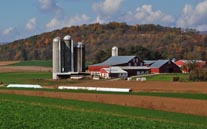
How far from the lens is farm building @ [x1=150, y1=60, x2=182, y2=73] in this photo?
9969 centimetres

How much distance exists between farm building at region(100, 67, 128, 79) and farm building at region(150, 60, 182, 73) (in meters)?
10.8

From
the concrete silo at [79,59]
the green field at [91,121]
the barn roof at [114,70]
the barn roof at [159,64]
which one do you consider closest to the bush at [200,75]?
the barn roof at [114,70]

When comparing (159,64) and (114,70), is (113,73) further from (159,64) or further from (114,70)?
(159,64)

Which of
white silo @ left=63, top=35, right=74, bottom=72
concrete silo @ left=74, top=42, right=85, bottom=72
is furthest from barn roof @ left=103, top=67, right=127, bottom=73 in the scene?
white silo @ left=63, top=35, right=74, bottom=72

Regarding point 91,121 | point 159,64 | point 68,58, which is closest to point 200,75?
point 68,58

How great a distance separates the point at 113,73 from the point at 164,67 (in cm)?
1552

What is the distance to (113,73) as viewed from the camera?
88.6 m

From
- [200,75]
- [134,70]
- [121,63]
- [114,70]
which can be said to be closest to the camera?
[200,75]

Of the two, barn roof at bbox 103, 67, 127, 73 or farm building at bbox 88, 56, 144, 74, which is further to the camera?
farm building at bbox 88, 56, 144, 74

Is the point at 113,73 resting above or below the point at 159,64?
below

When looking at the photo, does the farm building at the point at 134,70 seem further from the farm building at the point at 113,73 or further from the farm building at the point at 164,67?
the farm building at the point at 113,73

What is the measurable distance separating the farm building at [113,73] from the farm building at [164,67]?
10837 mm

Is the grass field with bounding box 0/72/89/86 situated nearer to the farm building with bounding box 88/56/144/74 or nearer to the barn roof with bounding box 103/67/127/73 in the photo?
the farm building with bounding box 88/56/144/74

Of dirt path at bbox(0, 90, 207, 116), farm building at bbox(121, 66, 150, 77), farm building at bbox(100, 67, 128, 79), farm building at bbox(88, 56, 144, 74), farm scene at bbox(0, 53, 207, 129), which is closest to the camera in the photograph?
farm scene at bbox(0, 53, 207, 129)
